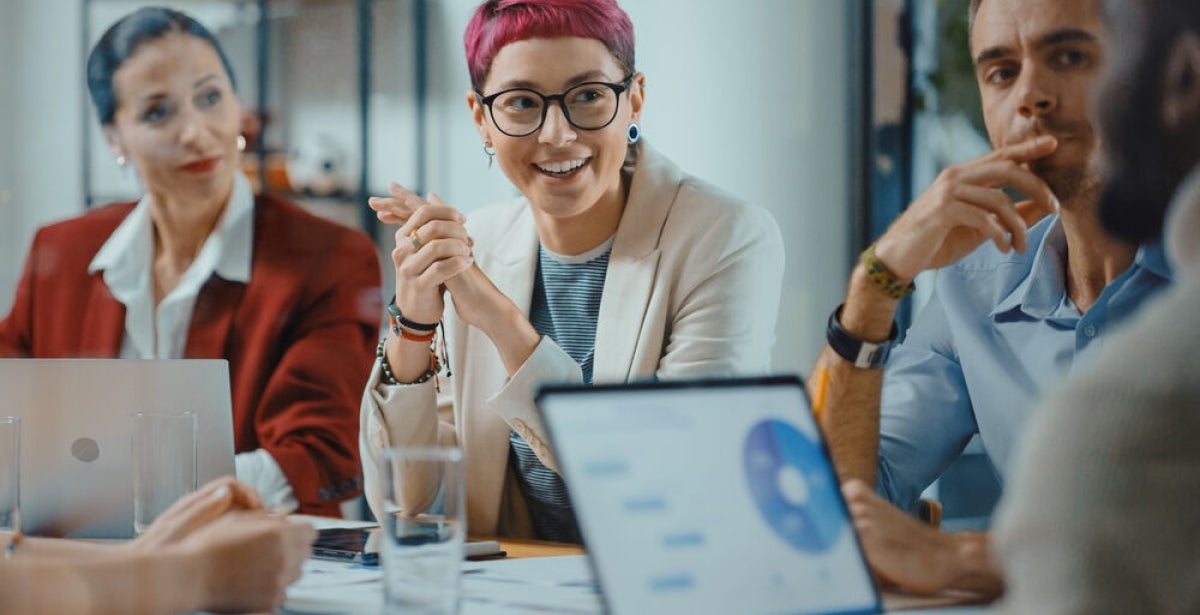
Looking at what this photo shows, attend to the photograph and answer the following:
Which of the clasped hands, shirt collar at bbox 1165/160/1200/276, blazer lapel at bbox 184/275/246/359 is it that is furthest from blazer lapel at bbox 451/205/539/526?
shirt collar at bbox 1165/160/1200/276

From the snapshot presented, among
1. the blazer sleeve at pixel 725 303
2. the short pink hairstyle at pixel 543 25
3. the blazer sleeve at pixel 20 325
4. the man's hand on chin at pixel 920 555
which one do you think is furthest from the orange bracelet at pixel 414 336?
the blazer sleeve at pixel 20 325

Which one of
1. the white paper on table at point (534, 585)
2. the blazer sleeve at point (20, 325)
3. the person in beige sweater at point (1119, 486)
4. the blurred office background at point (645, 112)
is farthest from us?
the blurred office background at point (645, 112)

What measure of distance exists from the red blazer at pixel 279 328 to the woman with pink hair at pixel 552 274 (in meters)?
0.47

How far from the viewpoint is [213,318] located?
9.04 feet

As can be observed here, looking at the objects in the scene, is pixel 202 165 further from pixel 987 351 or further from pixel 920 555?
pixel 920 555

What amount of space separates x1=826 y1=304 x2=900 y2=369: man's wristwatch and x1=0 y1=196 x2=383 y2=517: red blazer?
123 cm

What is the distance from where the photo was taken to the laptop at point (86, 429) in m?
1.67

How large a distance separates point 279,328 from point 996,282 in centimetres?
154

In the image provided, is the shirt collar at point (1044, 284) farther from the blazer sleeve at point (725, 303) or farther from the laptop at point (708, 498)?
the laptop at point (708, 498)

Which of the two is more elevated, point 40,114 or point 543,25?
point 543,25

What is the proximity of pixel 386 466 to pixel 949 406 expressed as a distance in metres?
1.02

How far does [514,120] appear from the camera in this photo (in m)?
2.21

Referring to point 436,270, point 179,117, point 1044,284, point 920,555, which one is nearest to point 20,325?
point 179,117

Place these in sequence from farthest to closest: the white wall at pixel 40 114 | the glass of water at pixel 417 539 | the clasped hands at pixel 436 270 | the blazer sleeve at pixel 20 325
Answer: the white wall at pixel 40 114 < the blazer sleeve at pixel 20 325 < the clasped hands at pixel 436 270 < the glass of water at pixel 417 539
